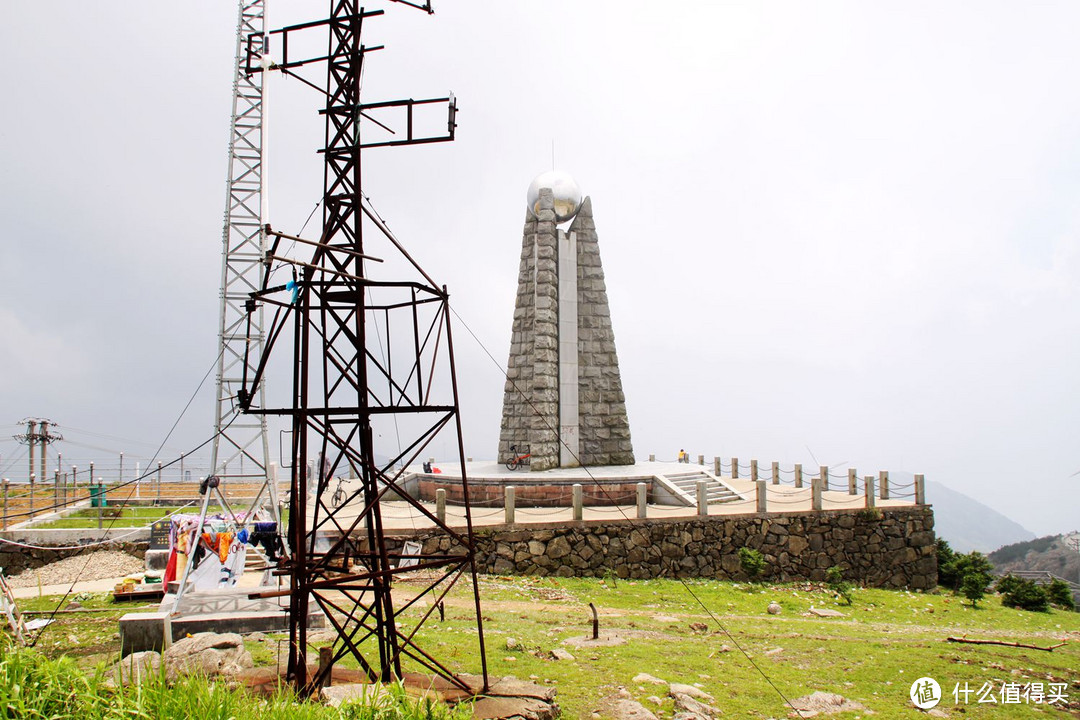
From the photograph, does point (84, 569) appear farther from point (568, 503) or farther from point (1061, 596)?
point (1061, 596)

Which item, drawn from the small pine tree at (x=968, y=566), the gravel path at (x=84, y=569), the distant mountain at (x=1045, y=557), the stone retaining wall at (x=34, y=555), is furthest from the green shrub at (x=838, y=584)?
the stone retaining wall at (x=34, y=555)

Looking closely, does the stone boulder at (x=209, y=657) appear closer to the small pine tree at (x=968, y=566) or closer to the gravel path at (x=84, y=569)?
the gravel path at (x=84, y=569)

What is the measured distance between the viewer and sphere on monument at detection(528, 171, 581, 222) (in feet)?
59.8

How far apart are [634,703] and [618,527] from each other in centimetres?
752

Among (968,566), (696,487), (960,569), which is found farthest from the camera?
(696,487)

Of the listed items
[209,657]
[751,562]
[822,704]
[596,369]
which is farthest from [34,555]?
[822,704]

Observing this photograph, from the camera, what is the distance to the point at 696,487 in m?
16.9

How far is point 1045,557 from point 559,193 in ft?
99.7

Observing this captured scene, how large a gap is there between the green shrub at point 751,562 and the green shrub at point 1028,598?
17.1 ft

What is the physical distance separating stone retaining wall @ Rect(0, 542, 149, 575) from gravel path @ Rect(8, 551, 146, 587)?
167mm

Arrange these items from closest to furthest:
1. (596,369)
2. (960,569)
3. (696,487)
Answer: (960,569), (696,487), (596,369)

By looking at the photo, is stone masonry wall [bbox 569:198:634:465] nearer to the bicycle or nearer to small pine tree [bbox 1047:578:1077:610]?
the bicycle

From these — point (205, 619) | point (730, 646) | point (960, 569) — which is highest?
point (205, 619)

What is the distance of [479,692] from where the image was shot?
6.36 meters
